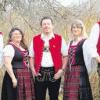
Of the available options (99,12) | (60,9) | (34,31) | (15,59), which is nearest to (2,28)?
(34,31)

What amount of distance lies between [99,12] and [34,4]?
1428mm

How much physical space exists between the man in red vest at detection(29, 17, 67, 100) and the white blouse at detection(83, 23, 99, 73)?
36cm

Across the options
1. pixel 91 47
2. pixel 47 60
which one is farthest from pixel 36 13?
pixel 91 47

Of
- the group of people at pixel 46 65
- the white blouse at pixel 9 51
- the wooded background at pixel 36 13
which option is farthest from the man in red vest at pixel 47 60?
the wooded background at pixel 36 13

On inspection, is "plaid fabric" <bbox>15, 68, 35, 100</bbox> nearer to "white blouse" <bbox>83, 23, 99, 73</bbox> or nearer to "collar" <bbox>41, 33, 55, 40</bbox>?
"collar" <bbox>41, 33, 55, 40</bbox>

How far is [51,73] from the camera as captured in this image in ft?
20.0

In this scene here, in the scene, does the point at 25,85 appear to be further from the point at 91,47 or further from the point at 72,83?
the point at 91,47

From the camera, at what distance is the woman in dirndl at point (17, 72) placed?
237 inches

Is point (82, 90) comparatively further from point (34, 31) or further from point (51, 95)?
point (34, 31)

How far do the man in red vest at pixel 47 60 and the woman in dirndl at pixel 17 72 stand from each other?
10 cm

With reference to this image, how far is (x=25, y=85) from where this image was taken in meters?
6.15

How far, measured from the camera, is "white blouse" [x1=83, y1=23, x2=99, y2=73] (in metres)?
5.58

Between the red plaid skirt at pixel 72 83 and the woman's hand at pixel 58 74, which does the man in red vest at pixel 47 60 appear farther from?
the red plaid skirt at pixel 72 83

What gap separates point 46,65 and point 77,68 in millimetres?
421
